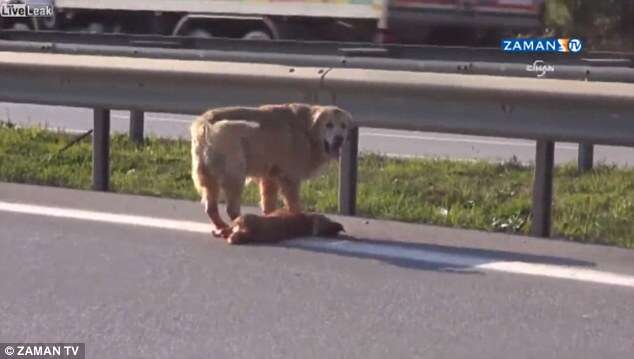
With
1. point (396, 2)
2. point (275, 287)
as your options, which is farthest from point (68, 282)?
point (396, 2)

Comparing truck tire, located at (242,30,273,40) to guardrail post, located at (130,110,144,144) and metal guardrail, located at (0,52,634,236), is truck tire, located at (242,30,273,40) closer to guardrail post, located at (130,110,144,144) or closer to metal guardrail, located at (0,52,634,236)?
guardrail post, located at (130,110,144,144)

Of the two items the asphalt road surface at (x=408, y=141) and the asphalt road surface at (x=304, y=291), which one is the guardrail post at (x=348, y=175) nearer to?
the asphalt road surface at (x=304, y=291)

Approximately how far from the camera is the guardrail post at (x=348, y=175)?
9.29 m

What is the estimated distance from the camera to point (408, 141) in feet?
48.7

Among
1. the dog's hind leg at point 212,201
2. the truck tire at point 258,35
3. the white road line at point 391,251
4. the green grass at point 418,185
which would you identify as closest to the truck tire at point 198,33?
the truck tire at point 258,35

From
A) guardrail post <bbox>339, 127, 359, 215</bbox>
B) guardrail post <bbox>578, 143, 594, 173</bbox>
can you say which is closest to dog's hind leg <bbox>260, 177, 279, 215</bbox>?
guardrail post <bbox>339, 127, 359, 215</bbox>

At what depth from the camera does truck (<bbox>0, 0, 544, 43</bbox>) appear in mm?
21125

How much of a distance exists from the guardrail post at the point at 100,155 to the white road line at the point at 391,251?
73cm

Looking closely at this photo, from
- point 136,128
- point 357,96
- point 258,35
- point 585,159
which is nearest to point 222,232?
point 357,96

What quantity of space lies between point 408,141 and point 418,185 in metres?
4.44

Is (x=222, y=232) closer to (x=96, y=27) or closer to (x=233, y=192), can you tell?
(x=233, y=192)

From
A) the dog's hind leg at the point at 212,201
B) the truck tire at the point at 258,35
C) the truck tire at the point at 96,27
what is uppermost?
the truck tire at the point at 96,27

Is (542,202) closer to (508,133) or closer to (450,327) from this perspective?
(508,133)

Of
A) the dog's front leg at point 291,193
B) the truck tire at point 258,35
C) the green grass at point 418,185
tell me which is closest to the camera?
the dog's front leg at point 291,193
